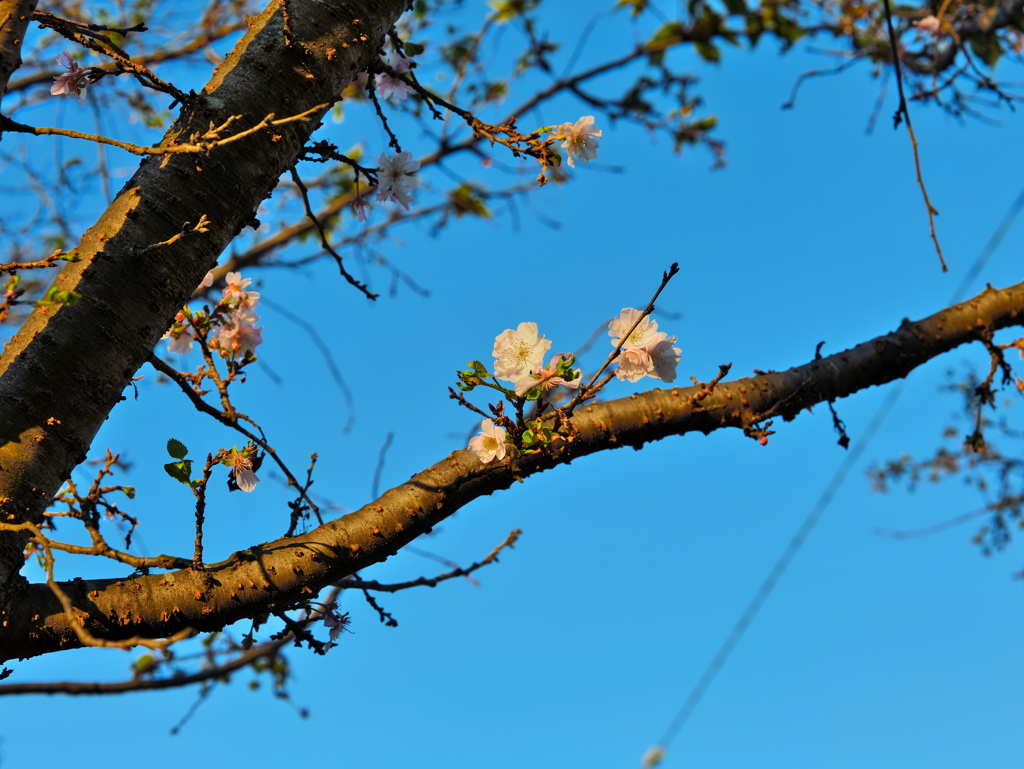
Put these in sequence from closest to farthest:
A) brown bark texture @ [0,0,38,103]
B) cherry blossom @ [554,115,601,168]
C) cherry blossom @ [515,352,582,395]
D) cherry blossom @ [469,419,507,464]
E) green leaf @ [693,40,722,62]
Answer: brown bark texture @ [0,0,38,103], cherry blossom @ [515,352,582,395], cherry blossom @ [469,419,507,464], cherry blossom @ [554,115,601,168], green leaf @ [693,40,722,62]

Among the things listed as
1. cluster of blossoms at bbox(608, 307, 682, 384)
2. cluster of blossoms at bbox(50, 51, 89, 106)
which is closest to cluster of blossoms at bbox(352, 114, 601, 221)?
cluster of blossoms at bbox(608, 307, 682, 384)

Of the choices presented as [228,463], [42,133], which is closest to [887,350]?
[228,463]

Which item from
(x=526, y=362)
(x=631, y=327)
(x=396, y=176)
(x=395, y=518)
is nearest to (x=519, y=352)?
(x=526, y=362)

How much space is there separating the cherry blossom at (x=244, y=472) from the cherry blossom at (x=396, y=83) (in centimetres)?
111

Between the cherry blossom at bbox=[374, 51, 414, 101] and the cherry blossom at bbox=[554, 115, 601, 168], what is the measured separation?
0.55 meters

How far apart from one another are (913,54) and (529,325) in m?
3.12

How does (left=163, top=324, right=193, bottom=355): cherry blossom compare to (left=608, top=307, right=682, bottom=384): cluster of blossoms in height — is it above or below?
below

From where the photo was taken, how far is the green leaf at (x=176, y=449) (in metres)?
1.29

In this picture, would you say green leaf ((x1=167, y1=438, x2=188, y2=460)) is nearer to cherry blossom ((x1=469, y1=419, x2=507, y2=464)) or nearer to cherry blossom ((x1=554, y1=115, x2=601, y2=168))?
Result: cherry blossom ((x1=469, y1=419, x2=507, y2=464))

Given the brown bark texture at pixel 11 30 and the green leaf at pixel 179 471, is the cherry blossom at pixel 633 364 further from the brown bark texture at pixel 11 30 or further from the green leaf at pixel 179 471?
the brown bark texture at pixel 11 30

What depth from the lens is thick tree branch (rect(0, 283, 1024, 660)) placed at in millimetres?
1149

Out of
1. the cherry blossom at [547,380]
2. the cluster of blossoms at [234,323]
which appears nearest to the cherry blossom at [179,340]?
the cluster of blossoms at [234,323]

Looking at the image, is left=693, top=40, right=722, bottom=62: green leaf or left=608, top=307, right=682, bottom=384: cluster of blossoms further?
left=693, top=40, right=722, bottom=62: green leaf

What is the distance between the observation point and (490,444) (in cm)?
140
